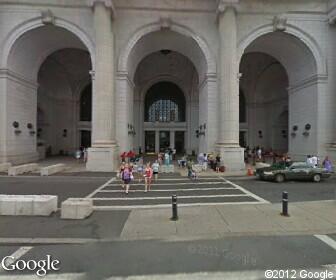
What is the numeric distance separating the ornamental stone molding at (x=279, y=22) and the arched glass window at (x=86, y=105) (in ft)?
86.1

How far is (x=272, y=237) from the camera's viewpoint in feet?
21.8

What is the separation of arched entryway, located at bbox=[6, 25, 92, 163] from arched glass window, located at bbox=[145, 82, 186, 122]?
31.8 ft

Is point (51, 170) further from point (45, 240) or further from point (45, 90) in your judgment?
point (45, 90)

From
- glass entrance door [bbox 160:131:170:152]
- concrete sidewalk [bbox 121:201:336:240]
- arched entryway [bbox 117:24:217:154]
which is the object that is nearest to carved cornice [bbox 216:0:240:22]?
arched entryway [bbox 117:24:217:154]

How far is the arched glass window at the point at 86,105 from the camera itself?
1519 inches

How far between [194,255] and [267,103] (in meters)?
35.8

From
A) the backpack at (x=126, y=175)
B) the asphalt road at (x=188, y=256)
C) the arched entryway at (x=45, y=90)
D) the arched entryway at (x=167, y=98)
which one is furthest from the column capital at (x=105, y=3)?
the asphalt road at (x=188, y=256)

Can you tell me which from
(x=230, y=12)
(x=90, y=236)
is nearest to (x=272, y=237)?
(x=90, y=236)

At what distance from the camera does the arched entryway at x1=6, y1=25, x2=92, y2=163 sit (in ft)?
74.7

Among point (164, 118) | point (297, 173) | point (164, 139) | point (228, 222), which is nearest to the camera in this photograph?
point (228, 222)


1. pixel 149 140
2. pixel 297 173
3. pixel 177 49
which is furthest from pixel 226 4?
pixel 149 140

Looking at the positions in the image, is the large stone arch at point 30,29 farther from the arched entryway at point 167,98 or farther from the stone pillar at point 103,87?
the arched entryway at point 167,98

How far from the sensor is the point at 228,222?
305 inches

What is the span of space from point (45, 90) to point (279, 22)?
2900cm
